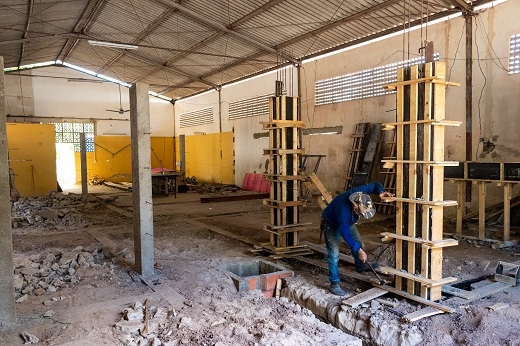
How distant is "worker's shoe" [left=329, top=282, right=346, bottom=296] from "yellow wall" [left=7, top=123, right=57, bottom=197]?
1529 centimetres

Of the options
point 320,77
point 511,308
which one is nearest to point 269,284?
point 511,308

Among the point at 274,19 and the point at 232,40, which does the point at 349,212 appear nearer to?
the point at 274,19

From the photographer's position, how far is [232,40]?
1519cm

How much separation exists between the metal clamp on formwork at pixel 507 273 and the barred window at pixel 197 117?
18877 mm

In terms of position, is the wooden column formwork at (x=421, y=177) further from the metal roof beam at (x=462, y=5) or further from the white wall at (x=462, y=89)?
the metal roof beam at (x=462, y=5)

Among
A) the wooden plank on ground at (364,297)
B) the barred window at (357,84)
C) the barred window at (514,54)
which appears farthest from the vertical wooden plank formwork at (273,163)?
the barred window at (514,54)

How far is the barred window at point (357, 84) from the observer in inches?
474

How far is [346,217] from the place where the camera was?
18.4 feet

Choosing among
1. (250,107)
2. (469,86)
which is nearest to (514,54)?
(469,86)

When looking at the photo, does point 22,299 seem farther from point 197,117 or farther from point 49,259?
point 197,117

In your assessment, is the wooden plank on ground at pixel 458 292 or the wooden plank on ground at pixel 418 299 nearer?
the wooden plank on ground at pixel 418 299

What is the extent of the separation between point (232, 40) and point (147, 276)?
1101 cm

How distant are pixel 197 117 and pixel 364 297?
20.6 metres

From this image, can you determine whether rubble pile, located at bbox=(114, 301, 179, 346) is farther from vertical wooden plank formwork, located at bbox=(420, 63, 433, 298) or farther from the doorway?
the doorway
